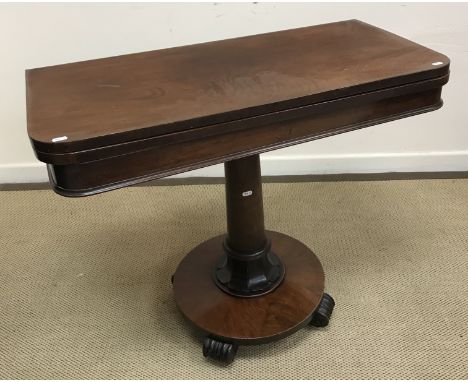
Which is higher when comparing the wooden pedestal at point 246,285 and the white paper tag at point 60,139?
the white paper tag at point 60,139

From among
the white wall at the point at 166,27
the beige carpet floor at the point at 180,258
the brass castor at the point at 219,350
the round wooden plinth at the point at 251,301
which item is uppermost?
the white wall at the point at 166,27

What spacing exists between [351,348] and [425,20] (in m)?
1.02

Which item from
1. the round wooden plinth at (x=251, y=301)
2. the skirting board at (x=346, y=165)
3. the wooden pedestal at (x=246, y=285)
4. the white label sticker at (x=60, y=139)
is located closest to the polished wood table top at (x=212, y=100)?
the white label sticker at (x=60, y=139)

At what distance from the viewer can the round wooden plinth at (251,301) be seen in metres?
1.16

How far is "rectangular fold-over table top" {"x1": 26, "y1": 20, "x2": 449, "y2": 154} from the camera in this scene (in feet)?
2.65

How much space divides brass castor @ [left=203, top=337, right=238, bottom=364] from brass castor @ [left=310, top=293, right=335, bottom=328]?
21cm

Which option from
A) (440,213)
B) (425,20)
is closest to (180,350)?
(440,213)

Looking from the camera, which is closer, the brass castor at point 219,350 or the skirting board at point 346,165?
the brass castor at point 219,350

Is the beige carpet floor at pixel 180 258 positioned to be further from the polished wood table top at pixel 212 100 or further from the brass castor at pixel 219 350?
the polished wood table top at pixel 212 100

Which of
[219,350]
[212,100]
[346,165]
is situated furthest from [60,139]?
[346,165]

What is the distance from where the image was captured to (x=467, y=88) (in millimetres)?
1695

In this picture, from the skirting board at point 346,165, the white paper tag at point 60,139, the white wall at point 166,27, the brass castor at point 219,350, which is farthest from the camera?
the skirting board at point 346,165

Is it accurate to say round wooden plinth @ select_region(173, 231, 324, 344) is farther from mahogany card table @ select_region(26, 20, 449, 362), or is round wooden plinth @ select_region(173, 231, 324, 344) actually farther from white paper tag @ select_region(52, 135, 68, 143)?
white paper tag @ select_region(52, 135, 68, 143)

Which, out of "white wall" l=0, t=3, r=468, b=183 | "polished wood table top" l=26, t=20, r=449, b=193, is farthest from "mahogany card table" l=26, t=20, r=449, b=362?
"white wall" l=0, t=3, r=468, b=183
